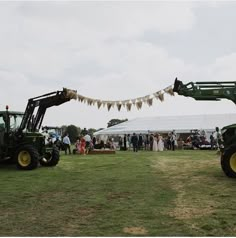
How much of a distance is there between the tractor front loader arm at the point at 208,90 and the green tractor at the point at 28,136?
4905 millimetres

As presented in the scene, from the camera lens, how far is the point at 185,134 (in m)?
36.2

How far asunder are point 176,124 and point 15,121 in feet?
79.8

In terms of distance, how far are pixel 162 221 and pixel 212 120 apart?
3240cm

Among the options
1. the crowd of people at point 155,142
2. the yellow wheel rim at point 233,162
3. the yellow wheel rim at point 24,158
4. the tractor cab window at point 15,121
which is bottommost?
the yellow wheel rim at point 233,162

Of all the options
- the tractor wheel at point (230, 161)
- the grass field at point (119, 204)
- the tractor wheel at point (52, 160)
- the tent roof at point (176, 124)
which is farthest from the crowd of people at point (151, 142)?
the tractor wheel at point (230, 161)

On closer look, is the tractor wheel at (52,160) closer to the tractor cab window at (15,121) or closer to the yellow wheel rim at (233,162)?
the tractor cab window at (15,121)

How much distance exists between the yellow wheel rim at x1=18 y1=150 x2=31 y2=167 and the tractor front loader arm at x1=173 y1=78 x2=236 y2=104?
5.63 meters

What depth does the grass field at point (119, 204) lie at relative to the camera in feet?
20.2

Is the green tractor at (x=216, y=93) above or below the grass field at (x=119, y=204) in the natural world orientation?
above

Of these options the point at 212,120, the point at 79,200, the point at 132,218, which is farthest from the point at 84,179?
the point at 212,120

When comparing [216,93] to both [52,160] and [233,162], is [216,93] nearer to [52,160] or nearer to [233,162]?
[233,162]

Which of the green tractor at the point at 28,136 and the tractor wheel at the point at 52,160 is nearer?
the green tractor at the point at 28,136

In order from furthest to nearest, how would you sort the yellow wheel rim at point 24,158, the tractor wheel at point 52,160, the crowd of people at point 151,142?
the crowd of people at point 151,142 → the tractor wheel at point 52,160 → the yellow wheel rim at point 24,158

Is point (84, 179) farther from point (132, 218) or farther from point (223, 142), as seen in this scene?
point (132, 218)
